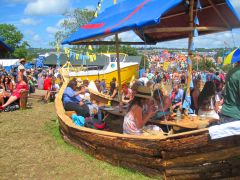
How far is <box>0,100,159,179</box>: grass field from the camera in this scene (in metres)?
4.98

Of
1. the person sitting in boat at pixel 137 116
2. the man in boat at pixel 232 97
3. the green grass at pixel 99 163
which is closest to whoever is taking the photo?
the man in boat at pixel 232 97

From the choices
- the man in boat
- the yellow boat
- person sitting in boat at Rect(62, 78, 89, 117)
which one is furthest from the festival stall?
the yellow boat

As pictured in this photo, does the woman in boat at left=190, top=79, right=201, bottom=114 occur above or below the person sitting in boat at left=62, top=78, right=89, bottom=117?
above

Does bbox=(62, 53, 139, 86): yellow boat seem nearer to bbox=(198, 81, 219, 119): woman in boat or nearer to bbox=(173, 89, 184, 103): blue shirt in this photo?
bbox=(173, 89, 184, 103): blue shirt

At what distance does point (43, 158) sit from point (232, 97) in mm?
3511

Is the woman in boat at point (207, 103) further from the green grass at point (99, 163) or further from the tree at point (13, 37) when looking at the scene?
the tree at point (13, 37)

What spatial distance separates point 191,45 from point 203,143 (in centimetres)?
270

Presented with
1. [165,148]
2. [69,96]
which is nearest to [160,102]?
[165,148]

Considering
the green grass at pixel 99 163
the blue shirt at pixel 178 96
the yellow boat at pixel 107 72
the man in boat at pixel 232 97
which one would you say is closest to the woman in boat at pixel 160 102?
the green grass at pixel 99 163

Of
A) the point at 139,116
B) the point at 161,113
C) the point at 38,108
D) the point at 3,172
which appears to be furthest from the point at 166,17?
the point at 38,108

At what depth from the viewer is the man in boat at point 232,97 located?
4.28 metres

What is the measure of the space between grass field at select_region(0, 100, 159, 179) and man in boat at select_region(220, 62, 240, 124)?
1521 millimetres

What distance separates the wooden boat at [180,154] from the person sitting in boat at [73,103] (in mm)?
Result: 3376

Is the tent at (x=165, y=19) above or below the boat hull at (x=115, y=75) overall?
above
